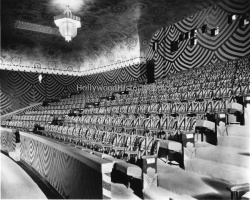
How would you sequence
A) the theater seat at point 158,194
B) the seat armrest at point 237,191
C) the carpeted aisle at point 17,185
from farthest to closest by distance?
the carpeted aisle at point 17,185, the theater seat at point 158,194, the seat armrest at point 237,191

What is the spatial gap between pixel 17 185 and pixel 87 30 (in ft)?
23.9

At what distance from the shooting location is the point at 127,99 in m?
6.11

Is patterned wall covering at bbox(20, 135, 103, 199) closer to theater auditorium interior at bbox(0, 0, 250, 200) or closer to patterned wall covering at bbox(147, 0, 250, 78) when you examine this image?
theater auditorium interior at bbox(0, 0, 250, 200)

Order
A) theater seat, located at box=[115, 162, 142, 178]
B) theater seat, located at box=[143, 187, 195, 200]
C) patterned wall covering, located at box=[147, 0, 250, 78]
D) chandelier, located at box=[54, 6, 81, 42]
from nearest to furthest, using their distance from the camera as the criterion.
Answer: theater seat, located at box=[115, 162, 142, 178] → theater seat, located at box=[143, 187, 195, 200] → chandelier, located at box=[54, 6, 81, 42] → patterned wall covering, located at box=[147, 0, 250, 78]

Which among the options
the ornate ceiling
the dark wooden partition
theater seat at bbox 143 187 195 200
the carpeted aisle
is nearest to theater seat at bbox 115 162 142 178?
theater seat at bbox 143 187 195 200

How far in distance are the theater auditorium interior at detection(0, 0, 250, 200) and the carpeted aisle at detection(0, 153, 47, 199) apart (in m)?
0.01

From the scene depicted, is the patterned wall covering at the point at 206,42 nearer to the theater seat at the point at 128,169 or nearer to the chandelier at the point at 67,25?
the chandelier at the point at 67,25

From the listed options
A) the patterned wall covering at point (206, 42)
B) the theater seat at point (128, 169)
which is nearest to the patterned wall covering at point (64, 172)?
the theater seat at point (128, 169)

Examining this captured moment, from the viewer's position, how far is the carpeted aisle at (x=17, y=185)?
2.17 meters

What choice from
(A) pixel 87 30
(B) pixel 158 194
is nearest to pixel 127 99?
(A) pixel 87 30

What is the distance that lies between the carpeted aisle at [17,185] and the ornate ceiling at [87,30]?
481cm

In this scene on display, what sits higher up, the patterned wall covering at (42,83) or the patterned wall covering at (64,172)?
the patterned wall covering at (42,83)

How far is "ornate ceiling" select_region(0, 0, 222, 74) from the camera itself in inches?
268

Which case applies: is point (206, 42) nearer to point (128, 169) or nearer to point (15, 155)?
point (15, 155)
